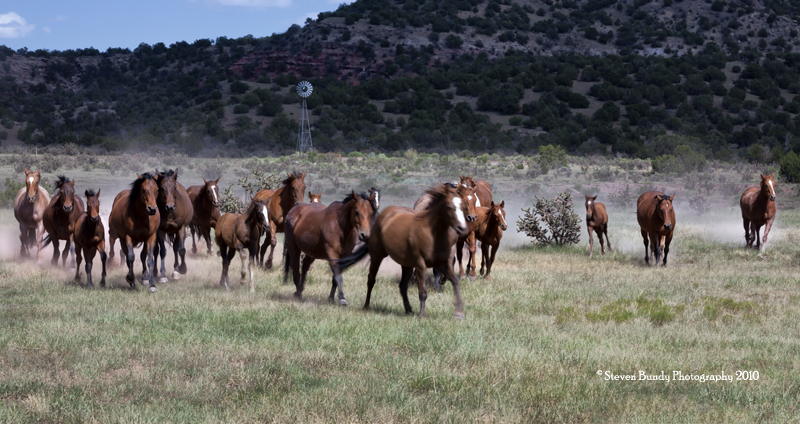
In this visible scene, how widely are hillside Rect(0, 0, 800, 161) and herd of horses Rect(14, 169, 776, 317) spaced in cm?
4099

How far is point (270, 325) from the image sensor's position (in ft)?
30.8

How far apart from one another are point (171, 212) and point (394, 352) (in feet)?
22.6

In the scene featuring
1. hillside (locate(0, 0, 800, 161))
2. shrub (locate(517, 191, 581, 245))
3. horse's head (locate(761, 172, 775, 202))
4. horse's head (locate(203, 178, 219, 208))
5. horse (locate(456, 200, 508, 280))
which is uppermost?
hillside (locate(0, 0, 800, 161))

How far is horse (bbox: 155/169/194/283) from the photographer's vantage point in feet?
40.9

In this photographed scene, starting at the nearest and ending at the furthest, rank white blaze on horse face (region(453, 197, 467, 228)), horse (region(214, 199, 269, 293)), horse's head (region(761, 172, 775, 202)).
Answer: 1. white blaze on horse face (region(453, 197, 467, 228))
2. horse (region(214, 199, 269, 293))
3. horse's head (region(761, 172, 775, 202))

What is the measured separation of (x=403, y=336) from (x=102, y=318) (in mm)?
4058

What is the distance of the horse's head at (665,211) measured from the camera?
15.6 metres

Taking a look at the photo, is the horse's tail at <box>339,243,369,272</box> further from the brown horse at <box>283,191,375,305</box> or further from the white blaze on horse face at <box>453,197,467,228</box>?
the white blaze on horse face at <box>453,197,467,228</box>

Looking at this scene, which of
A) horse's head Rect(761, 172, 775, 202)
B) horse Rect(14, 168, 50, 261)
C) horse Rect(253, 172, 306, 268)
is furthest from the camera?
horse's head Rect(761, 172, 775, 202)

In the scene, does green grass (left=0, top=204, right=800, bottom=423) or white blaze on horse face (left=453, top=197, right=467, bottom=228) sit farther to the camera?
white blaze on horse face (left=453, top=197, right=467, bottom=228)

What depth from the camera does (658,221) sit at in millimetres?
16375

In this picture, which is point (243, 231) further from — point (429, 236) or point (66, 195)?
point (429, 236)

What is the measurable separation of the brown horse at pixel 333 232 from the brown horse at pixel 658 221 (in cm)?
756

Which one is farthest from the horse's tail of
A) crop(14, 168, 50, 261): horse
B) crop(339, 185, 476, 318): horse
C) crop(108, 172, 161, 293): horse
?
crop(14, 168, 50, 261): horse
